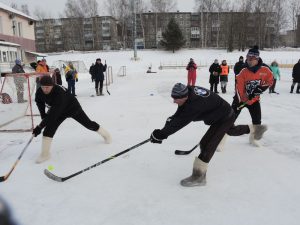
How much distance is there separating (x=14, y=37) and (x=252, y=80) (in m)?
30.2

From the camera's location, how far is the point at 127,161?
180 inches

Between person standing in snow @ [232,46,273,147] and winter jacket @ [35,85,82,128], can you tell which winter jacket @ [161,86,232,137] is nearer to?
person standing in snow @ [232,46,273,147]

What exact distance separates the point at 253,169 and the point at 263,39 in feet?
167

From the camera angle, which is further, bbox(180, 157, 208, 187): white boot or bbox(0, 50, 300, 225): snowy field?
bbox(180, 157, 208, 187): white boot

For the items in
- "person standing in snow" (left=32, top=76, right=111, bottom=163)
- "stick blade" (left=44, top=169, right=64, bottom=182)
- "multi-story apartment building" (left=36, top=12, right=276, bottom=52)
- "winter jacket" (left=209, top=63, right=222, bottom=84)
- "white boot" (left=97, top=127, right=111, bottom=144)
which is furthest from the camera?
"multi-story apartment building" (left=36, top=12, right=276, bottom=52)

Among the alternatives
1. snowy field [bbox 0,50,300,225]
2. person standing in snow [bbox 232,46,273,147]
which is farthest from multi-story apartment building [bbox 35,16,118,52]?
person standing in snow [bbox 232,46,273,147]

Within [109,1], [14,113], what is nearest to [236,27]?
[109,1]

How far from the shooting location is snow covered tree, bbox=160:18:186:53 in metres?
44.0

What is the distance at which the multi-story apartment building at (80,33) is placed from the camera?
5714 cm

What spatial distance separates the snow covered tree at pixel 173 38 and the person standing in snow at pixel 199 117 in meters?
41.7

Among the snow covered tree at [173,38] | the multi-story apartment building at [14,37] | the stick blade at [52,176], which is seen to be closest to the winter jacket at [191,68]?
the stick blade at [52,176]

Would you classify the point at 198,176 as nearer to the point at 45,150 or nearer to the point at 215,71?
the point at 45,150

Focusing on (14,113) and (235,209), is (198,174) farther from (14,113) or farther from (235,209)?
(14,113)

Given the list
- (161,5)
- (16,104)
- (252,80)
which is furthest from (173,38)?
(252,80)
